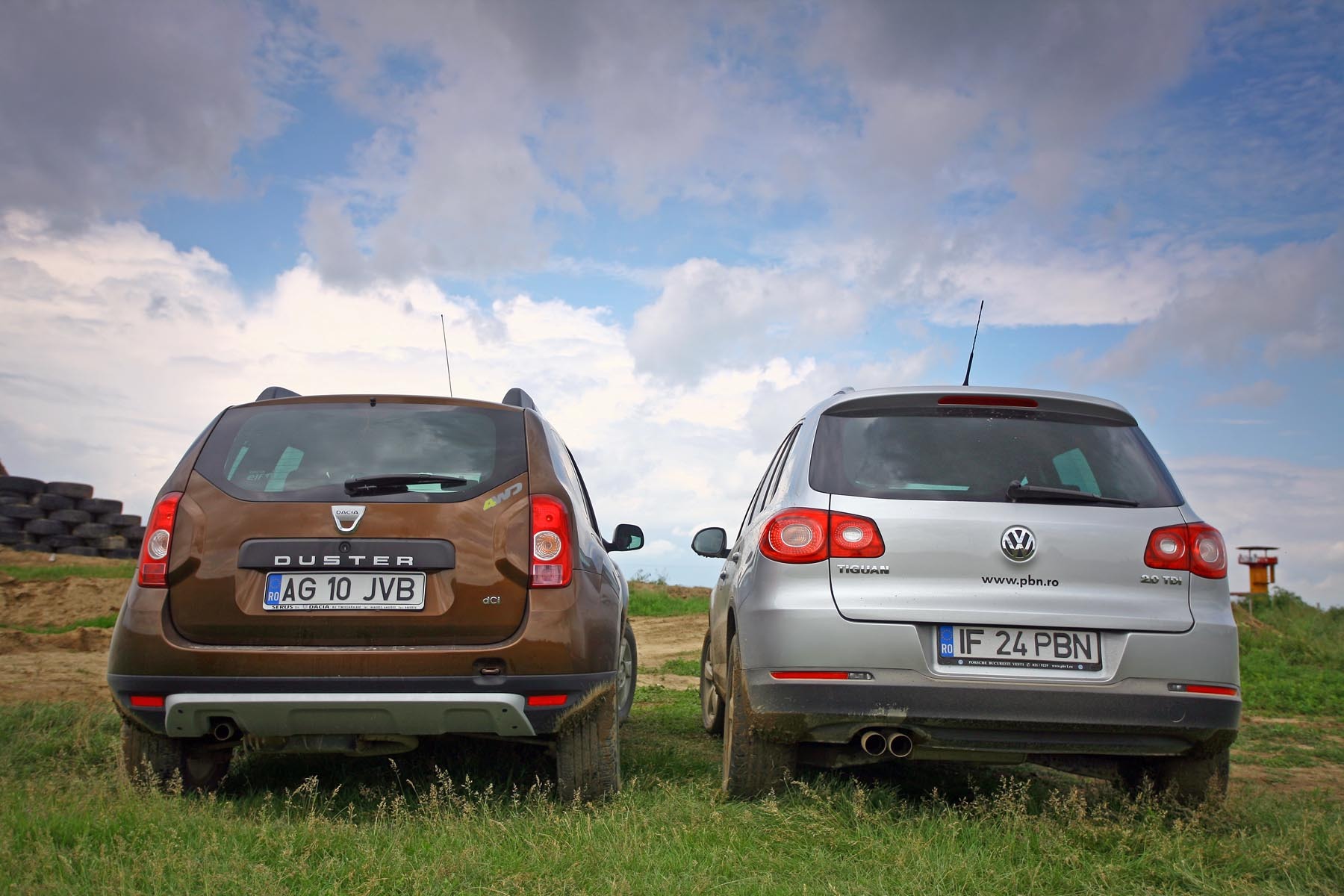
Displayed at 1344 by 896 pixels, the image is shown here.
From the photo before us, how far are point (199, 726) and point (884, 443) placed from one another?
283cm

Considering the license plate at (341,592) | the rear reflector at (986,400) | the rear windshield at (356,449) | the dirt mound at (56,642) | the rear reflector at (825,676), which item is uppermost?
the rear reflector at (986,400)

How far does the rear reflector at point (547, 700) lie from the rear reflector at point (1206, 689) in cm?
222

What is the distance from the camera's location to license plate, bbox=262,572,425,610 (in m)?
4.14

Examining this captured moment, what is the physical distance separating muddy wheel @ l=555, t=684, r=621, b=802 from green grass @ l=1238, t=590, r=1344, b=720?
283 inches

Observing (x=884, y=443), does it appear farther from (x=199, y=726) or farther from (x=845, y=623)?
(x=199, y=726)

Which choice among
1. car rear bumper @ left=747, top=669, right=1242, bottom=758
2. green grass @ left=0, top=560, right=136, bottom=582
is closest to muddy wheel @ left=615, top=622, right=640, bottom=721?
car rear bumper @ left=747, top=669, right=1242, bottom=758

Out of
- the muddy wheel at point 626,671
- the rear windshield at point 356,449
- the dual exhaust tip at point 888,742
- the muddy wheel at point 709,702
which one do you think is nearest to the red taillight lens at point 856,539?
the dual exhaust tip at point 888,742

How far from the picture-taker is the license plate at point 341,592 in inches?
163

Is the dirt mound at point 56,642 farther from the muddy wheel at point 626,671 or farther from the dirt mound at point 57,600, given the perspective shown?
the muddy wheel at point 626,671

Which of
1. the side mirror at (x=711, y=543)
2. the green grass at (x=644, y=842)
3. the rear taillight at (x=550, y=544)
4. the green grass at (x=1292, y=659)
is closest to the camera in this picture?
the green grass at (x=644, y=842)

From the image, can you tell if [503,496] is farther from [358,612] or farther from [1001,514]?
[1001,514]

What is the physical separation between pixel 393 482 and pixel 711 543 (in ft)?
7.26

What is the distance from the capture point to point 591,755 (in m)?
4.48

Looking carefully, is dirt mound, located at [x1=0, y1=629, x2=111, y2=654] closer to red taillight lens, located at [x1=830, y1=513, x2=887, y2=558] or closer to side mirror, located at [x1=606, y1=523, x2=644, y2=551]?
side mirror, located at [x1=606, y1=523, x2=644, y2=551]
